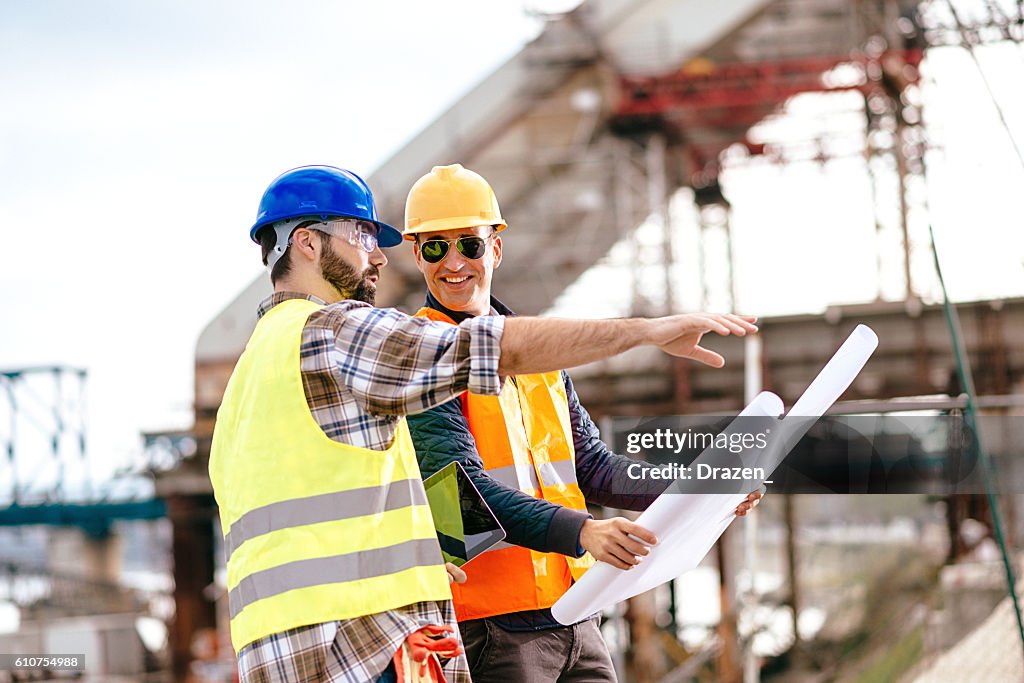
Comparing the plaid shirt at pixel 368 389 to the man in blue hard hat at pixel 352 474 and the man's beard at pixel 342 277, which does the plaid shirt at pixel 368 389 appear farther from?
the man's beard at pixel 342 277

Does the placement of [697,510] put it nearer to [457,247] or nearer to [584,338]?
[584,338]

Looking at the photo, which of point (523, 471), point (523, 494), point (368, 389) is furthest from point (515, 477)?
point (368, 389)

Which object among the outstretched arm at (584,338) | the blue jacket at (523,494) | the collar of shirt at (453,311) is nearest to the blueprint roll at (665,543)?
the blue jacket at (523,494)

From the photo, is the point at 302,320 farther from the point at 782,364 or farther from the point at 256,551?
the point at 782,364

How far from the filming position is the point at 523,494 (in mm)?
3090

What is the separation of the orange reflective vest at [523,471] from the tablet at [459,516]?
0.19 meters

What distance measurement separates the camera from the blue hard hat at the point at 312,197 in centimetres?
279

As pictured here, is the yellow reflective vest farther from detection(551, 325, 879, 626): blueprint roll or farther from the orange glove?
detection(551, 325, 879, 626): blueprint roll

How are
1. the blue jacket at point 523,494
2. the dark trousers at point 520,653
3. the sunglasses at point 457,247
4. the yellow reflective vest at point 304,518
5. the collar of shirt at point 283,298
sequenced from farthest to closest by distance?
the sunglasses at point 457,247 → the dark trousers at point 520,653 → the blue jacket at point 523,494 → the collar of shirt at point 283,298 → the yellow reflective vest at point 304,518

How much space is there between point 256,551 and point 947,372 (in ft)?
67.1

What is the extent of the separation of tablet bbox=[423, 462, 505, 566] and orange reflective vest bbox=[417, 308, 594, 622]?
192mm

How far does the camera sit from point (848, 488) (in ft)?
12.1

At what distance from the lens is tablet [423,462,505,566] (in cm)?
301

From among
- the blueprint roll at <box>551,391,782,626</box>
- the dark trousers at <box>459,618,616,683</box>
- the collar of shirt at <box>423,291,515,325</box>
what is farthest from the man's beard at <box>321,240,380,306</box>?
the dark trousers at <box>459,618,616,683</box>
